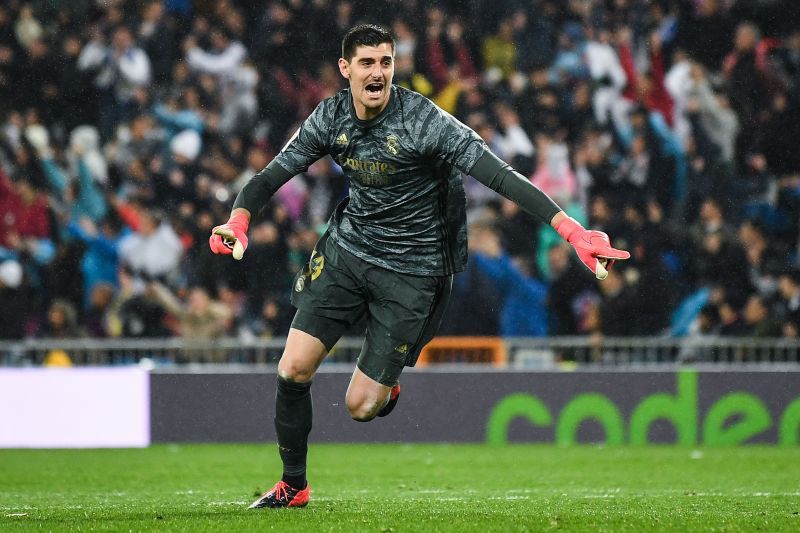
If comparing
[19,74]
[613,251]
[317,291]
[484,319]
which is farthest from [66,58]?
[613,251]

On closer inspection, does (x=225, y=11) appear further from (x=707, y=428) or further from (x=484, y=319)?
(x=707, y=428)

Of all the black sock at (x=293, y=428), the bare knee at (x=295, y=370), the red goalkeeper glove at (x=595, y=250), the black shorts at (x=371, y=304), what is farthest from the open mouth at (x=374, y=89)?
the black sock at (x=293, y=428)

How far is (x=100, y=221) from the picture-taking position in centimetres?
1480

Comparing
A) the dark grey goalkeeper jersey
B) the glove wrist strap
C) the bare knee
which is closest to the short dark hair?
the dark grey goalkeeper jersey

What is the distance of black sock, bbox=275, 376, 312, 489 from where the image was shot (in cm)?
688

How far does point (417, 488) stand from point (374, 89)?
310 centimetres

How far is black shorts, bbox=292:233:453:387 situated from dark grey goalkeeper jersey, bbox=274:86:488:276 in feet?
0.25

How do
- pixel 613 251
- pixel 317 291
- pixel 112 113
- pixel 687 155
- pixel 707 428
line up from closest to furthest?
pixel 613 251 < pixel 317 291 < pixel 707 428 < pixel 687 155 < pixel 112 113

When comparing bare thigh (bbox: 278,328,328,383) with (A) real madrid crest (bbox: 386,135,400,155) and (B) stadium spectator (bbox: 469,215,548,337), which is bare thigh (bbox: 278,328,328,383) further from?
(B) stadium spectator (bbox: 469,215,548,337)

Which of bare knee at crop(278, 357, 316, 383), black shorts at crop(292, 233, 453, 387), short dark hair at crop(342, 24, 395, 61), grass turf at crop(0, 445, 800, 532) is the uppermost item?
short dark hair at crop(342, 24, 395, 61)

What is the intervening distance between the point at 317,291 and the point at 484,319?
650 cm

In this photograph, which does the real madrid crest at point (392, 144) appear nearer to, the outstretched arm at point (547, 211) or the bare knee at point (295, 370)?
the outstretched arm at point (547, 211)

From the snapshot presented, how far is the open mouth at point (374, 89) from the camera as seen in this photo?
6547mm

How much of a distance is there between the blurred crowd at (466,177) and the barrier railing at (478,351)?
0.72 feet
